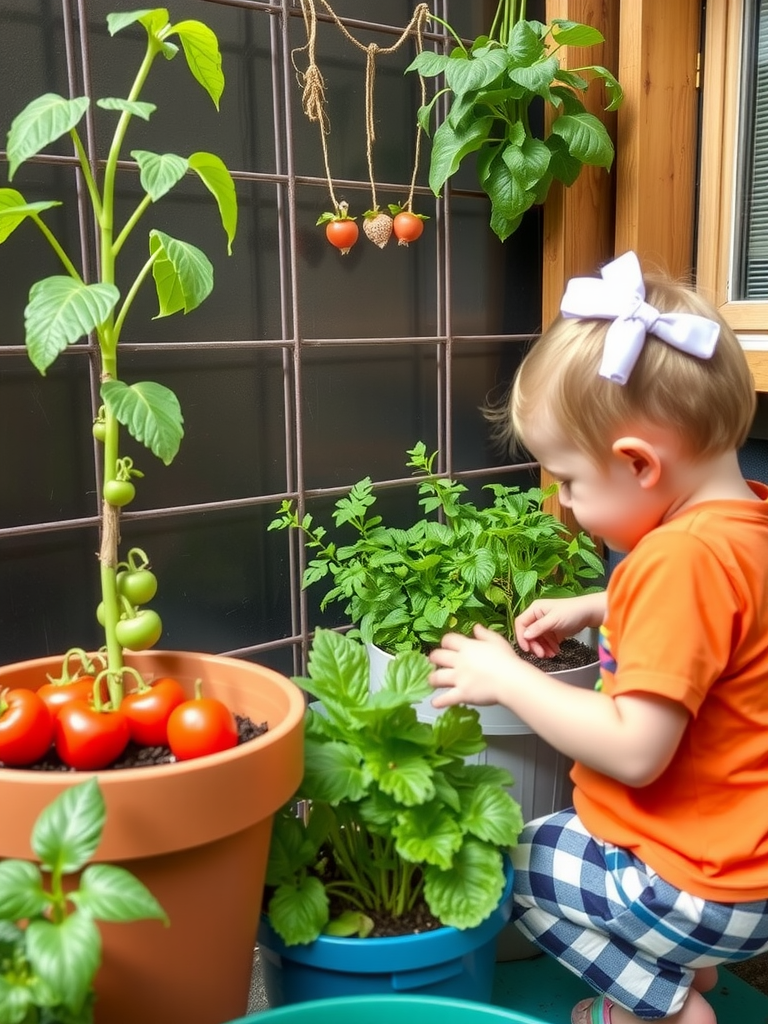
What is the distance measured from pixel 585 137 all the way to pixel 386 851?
1.22 meters

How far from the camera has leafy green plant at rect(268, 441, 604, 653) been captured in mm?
1368

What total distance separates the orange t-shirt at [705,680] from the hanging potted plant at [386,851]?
171 millimetres

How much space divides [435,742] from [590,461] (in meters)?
0.35

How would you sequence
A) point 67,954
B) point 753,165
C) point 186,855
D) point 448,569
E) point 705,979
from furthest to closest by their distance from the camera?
1. point 753,165
2. point 448,569
3. point 705,979
4. point 186,855
5. point 67,954

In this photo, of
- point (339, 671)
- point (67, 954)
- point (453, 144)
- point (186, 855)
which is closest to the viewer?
point (67, 954)

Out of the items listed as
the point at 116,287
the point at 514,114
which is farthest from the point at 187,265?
the point at 514,114

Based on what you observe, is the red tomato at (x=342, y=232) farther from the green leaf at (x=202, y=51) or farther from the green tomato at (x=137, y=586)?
the green tomato at (x=137, y=586)

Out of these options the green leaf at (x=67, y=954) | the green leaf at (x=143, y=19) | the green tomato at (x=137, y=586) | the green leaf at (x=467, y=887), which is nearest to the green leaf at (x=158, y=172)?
the green leaf at (x=143, y=19)

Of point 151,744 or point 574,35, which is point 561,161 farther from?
point 151,744

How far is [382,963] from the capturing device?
2.91 feet

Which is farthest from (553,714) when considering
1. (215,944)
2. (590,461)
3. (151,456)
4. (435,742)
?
(151,456)

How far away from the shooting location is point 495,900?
2.99ft

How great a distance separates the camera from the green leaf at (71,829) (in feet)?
2.23

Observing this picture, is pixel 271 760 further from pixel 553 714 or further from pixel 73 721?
pixel 553 714
